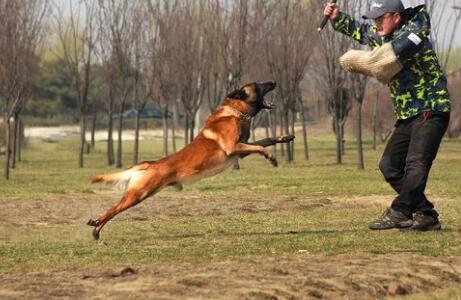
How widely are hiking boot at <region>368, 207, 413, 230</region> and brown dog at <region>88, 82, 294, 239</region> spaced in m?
1.37

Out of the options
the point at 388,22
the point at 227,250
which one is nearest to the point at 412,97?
the point at 388,22

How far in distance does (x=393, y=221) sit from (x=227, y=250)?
2172 mm

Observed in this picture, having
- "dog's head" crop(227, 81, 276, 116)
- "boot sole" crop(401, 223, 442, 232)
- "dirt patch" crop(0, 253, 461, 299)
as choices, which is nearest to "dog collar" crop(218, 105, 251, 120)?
"dog's head" crop(227, 81, 276, 116)

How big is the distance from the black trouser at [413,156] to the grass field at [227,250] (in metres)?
0.39

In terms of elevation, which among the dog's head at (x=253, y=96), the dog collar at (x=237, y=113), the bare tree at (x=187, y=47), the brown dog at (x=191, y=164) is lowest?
the brown dog at (x=191, y=164)

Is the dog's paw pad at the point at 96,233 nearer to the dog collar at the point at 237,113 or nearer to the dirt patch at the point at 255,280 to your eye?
the dog collar at the point at 237,113

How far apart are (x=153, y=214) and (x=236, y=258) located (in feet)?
16.0

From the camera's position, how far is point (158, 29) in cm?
3120

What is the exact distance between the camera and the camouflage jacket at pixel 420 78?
26.5 feet

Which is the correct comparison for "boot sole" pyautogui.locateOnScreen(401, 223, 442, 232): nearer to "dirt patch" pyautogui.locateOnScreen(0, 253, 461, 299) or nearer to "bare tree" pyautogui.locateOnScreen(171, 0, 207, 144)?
"dirt patch" pyautogui.locateOnScreen(0, 253, 461, 299)

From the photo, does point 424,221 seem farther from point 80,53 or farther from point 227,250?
point 80,53

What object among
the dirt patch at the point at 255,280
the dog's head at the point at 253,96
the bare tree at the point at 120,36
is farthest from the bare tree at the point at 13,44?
the dirt patch at the point at 255,280

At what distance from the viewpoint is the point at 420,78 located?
815 cm

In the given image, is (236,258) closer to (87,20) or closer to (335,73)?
(335,73)
